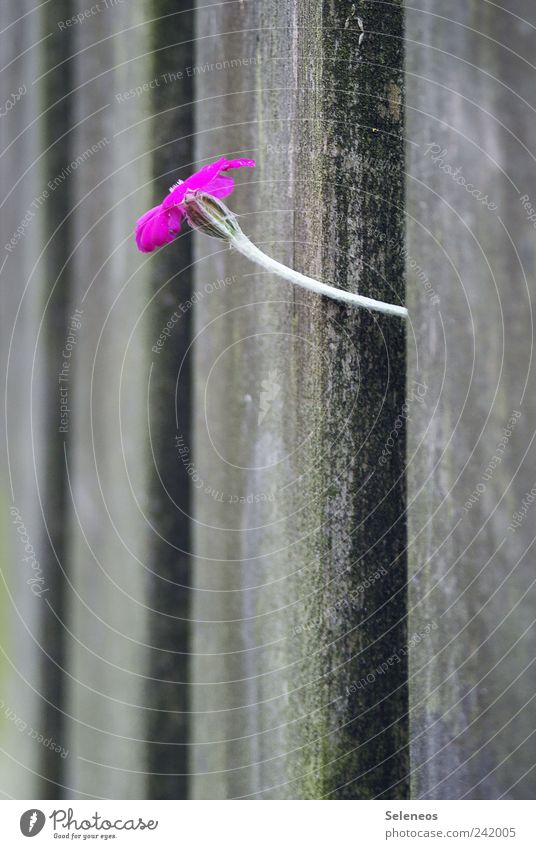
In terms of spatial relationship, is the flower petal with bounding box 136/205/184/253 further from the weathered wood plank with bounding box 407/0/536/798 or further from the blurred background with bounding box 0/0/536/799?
the weathered wood plank with bounding box 407/0/536/798

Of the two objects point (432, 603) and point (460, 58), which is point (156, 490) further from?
point (460, 58)

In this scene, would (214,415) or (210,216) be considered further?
(214,415)

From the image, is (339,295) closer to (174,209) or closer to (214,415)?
(174,209)

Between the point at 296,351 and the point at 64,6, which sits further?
the point at 64,6

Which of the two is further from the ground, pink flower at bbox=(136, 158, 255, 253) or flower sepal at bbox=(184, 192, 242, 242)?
pink flower at bbox=(136, 158, 255, 253)

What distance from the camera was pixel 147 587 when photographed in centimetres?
57

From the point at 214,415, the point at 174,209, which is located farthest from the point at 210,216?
the point at 214,415

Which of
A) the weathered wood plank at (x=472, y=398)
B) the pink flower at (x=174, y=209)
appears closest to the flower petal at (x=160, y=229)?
the pink flower at (x=174, y=209)

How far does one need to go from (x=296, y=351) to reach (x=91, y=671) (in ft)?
1.09

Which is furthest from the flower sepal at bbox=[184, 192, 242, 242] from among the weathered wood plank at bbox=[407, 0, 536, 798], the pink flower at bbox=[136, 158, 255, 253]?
the weathered wood plank at bbox=[407, 0, 536, 798]

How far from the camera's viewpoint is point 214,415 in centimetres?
54

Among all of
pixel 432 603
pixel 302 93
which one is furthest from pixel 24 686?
pixel 302 93

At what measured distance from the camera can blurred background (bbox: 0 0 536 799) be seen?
51 centimetres

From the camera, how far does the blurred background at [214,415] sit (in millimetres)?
510
